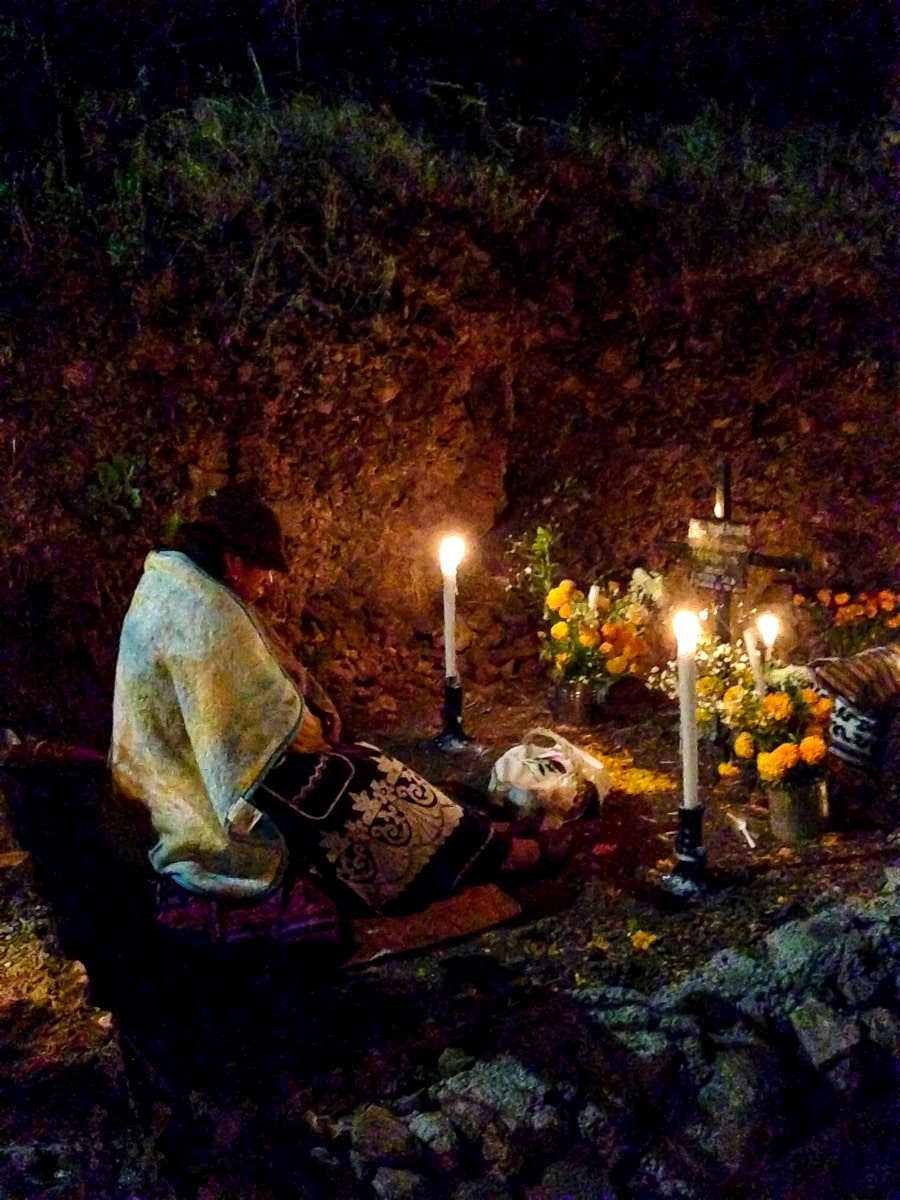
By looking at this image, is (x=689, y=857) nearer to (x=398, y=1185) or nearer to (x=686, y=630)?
(x=686, y=630)

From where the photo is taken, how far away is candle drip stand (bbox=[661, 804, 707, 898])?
3801mm

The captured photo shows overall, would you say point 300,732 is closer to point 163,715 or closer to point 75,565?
point 163,715

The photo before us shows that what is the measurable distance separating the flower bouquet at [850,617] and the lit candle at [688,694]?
7.55 ft

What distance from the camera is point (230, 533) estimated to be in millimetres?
3613

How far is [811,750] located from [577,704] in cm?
145

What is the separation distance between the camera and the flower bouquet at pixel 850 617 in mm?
5852

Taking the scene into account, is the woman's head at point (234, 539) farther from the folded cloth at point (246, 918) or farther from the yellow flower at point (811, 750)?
the yellow flower at point (811, 750)

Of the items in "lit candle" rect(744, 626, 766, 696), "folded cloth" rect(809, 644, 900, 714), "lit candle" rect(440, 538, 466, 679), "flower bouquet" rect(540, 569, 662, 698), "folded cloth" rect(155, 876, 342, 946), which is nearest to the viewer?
"folded cloth" rect(155, 876, 342, 946)

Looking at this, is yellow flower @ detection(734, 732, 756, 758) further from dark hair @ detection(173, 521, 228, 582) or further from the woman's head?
dark hair @ detection(173, 521, 228, 582)

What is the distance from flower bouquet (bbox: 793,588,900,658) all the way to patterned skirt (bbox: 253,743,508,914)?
284 centimetres

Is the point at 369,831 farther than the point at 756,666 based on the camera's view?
No

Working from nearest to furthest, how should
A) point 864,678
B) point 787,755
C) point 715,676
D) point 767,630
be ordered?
point 787,755 → point 864,678 → point 715,676 → point 767,630

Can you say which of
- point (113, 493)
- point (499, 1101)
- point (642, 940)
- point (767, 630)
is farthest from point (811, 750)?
point (113, 493)

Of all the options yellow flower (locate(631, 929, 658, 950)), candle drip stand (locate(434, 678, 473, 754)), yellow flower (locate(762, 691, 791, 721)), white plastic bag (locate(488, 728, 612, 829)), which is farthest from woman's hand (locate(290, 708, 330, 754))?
yellow flower (locate(762, 691, 791, 721))
